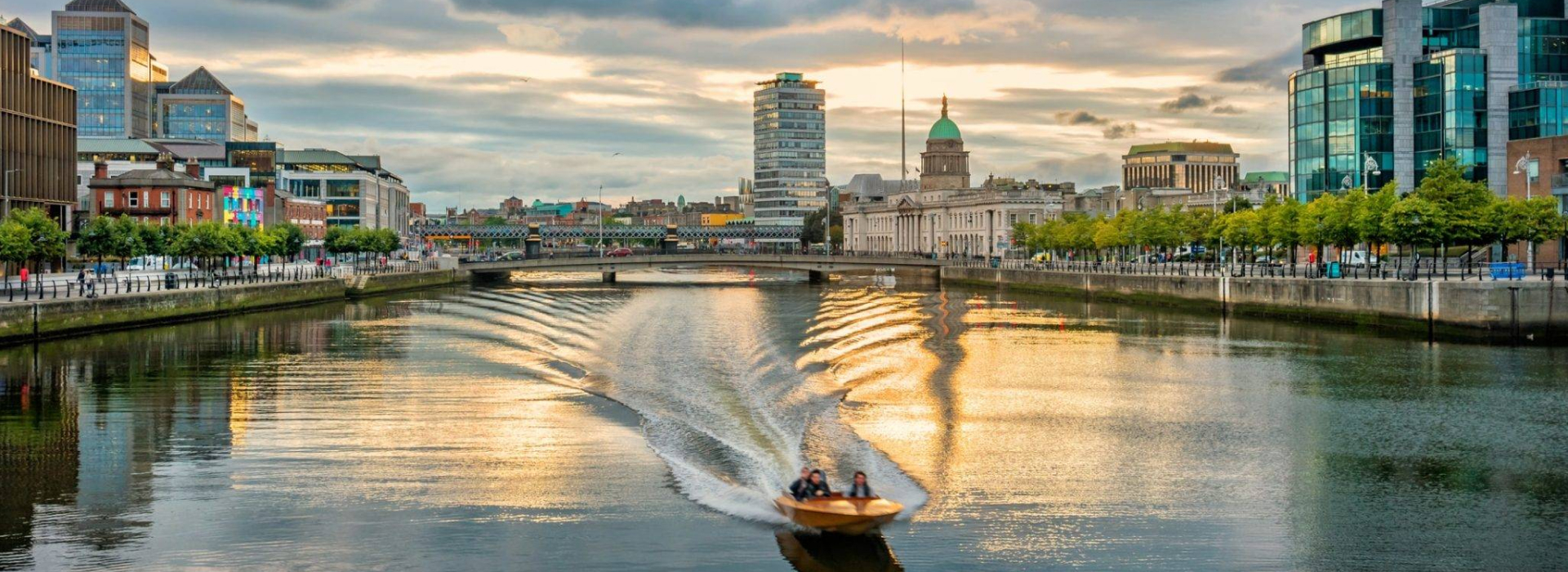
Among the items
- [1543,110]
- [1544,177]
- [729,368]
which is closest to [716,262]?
[1543,110]

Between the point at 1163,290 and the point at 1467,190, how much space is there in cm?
2715

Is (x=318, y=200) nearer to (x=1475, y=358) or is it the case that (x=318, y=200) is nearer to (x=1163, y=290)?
(x=1163, y=290)

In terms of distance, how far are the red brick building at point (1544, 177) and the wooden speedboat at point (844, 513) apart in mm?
80654

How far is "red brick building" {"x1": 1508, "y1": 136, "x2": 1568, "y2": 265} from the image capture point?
318 feet

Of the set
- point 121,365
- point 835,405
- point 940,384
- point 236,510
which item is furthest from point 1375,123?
point 236,510

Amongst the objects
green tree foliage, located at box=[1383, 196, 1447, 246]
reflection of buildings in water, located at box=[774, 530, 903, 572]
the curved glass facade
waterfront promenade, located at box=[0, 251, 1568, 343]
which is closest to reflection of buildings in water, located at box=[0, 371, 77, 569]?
reflection of buildings in water, located at box=[774, 530, 903, 572]

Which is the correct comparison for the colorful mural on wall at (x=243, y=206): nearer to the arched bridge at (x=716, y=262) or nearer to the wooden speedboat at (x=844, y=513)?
the arched bridge at (x=716, y=262)

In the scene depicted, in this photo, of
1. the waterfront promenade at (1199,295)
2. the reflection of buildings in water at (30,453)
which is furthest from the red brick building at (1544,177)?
the reflection of buildings in water at (30,453)

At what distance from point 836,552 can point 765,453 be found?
9701mm

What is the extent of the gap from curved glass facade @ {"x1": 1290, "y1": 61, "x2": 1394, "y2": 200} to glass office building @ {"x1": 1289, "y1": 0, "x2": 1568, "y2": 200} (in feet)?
0.26

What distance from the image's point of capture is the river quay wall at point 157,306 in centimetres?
6419

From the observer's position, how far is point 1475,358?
199 feet

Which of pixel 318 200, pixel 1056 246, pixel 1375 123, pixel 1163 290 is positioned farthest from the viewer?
pixel 318 200

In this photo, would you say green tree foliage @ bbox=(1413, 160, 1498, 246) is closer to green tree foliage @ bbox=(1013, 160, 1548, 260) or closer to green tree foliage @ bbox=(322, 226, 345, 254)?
green tree foliage @ bbox=(1013, 160, 1548, 260)
